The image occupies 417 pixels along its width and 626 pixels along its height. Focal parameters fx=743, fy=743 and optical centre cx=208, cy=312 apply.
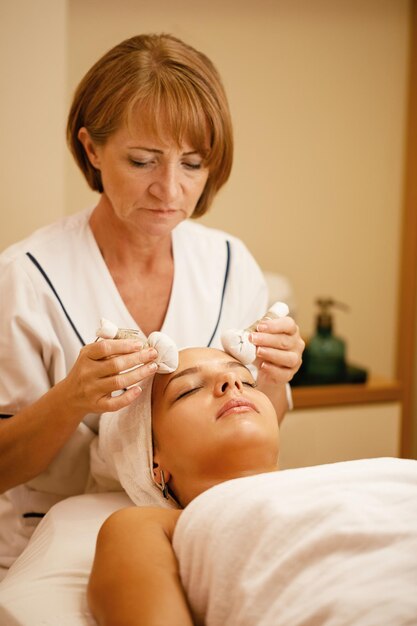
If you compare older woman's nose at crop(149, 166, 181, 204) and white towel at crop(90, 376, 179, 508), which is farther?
older woman's nose at crop(149, 166, 181, 204)

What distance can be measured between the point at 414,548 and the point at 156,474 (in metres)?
0.52

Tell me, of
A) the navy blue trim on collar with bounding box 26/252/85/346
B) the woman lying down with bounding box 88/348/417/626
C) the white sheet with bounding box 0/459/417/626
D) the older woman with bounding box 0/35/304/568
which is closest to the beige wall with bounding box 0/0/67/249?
the older woman with bounding box 0/35/304/568

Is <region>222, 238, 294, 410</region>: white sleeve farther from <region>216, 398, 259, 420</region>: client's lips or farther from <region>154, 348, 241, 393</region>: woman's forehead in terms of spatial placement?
<region>216, 398, 259, 420</region>: client's lips

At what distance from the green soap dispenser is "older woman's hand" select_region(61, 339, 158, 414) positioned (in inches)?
56.3

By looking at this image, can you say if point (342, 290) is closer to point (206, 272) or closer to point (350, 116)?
point (350, 116)

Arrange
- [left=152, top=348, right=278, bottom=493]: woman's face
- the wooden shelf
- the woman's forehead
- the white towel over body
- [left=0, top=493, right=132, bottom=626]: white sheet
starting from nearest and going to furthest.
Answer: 1. the white towel over body
2. [left=0, top=493, right=132, bottom=626]: white sheet
3. [left=152, top=348, right=278, bottom=493]: woman's face
4. the woman's forehead
5. the wooden shelf

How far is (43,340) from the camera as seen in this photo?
5.14 feet

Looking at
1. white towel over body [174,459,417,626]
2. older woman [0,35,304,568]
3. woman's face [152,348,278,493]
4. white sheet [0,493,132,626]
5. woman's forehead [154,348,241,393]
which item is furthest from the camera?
older woman [0,35,304,568]

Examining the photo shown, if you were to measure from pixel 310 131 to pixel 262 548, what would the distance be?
87.4 inches

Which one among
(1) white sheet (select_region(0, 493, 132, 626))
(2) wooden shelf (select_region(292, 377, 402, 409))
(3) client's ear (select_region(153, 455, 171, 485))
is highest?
(3) client's ear (select_region(153, 455, 171, 485))

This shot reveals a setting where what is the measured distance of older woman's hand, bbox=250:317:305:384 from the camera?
150 cm

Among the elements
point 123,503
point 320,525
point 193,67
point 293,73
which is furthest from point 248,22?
point 320,525

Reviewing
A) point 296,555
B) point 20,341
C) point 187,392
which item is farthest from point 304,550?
point 20,341

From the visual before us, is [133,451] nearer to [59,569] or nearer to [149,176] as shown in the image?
[59,569]
